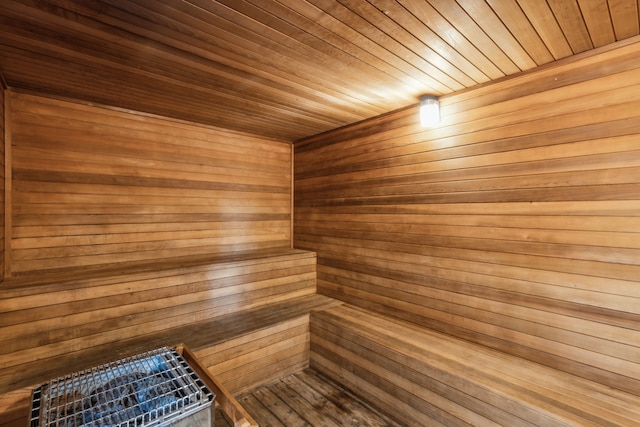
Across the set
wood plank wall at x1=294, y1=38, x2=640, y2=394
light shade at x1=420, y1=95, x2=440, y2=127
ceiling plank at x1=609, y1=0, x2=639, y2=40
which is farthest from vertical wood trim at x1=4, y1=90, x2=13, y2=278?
ceiling plank at x1=609, y1=0, x2=639, y2=40

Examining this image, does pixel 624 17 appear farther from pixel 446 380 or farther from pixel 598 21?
pixel 446 380

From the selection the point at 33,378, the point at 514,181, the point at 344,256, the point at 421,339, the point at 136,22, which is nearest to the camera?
the point at 136,22

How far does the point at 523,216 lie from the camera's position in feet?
6.89

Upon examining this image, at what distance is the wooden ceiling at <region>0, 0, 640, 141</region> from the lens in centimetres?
146

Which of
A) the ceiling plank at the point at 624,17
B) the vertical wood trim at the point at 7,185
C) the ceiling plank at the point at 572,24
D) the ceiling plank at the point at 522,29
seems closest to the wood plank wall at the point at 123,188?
the vertical wood trim at the point at 7,185

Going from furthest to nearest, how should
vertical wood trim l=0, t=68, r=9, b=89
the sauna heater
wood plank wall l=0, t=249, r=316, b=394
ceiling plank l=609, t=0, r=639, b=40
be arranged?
vertical wood trim l=0, t=68, r=9, b=89 → wood plank wall l=0, t=249, r=316, b=394 → ceiling plank l=609, t=0, r=639, b=40 → the sauna heater

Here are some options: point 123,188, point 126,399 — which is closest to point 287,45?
point 126,399

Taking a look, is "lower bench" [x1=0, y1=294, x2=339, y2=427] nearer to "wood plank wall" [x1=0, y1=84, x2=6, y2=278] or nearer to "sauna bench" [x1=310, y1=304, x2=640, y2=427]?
"sauna bench" [x1=310, y1=304, x2=640, y2=427]

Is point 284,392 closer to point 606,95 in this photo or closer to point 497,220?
point 497,220

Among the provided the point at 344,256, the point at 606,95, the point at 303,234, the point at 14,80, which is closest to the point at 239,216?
the point at 303,234

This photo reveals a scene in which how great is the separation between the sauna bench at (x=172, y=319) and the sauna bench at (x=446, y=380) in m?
0.50

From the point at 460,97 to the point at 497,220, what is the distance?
3.29ft

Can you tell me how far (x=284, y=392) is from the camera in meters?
2.74

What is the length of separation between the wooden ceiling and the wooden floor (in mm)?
2460
